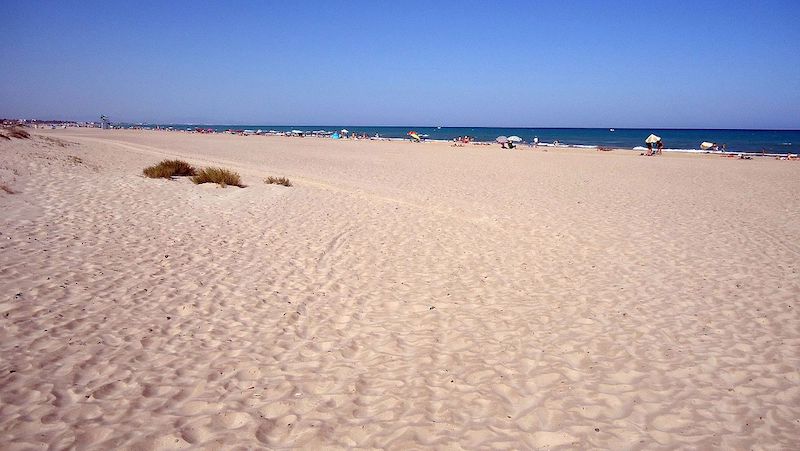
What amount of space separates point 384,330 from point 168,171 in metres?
12.7

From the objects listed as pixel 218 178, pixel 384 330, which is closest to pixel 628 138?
pixel 218 178

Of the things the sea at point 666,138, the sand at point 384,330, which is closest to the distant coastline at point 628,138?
the sea at point 666,138

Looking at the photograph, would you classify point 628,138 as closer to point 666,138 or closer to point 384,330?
point 666,138

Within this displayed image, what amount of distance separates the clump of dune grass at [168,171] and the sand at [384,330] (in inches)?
148

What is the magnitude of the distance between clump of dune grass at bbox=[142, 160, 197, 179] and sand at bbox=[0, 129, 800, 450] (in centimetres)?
375

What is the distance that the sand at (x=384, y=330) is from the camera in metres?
3.39

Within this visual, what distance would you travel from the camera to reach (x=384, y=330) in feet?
16.6

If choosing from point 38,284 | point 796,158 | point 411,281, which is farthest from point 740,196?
point 796,158

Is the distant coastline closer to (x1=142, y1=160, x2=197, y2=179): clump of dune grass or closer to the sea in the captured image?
the sea

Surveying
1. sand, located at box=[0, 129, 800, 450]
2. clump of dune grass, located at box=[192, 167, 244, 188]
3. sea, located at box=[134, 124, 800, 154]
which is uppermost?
sea, located at box=[134, 124, 800, 154]

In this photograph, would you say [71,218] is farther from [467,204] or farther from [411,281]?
[467,204]

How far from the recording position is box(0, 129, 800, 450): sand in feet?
11.1

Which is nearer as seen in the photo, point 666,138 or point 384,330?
point 384,330

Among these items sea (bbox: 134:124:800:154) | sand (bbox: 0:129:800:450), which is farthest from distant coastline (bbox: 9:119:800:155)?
sand (bbox: 0:129:800:450)
